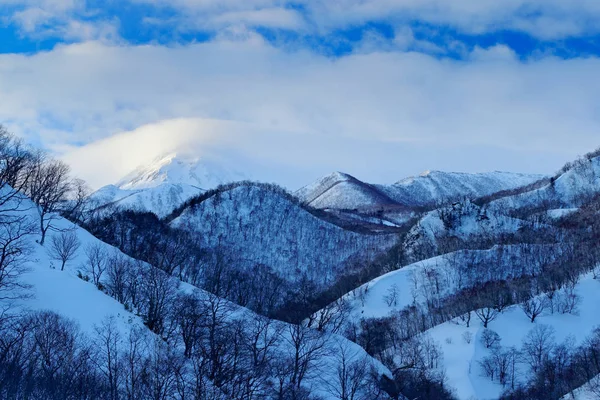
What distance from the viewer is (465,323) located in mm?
69375

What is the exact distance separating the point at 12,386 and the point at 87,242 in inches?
1400

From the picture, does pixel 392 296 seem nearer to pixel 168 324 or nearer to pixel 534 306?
pixel 534 306

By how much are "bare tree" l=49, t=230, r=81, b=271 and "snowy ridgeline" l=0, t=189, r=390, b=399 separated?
185 millimetres

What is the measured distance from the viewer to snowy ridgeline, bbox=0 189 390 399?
30719 mm

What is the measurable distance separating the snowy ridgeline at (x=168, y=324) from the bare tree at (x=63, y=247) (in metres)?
0.19

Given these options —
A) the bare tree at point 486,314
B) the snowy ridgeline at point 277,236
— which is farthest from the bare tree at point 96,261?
the snowy ridgeline at point 277,236

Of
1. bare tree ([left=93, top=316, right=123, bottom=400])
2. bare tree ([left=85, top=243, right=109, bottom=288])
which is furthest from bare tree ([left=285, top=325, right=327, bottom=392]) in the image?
bare tree ([left=85, top=243, right=109, bottom=288])

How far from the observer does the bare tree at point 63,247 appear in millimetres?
43969

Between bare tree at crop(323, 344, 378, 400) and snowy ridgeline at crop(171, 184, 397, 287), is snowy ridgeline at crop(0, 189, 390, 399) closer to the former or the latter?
bare tree at crop(323, 344, 378, 400)

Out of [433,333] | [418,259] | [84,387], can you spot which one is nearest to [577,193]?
[418,259]

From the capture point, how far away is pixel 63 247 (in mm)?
45625

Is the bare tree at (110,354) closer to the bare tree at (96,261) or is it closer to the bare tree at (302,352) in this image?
the bare tree at (96,261)

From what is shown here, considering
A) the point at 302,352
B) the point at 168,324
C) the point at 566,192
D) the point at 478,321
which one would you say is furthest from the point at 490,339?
the point at 566,192

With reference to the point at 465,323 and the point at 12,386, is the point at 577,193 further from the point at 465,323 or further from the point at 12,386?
the point at 12,386
